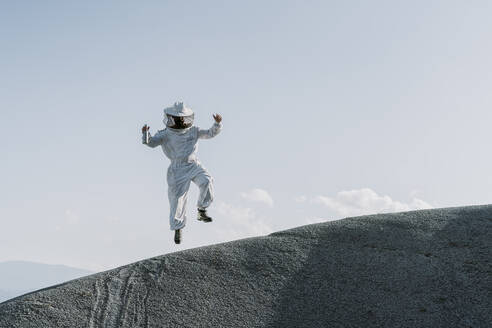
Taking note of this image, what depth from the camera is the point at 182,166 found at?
11141 mm

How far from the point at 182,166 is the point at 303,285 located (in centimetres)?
382

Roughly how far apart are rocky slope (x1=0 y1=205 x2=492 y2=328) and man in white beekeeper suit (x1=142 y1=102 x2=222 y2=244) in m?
1.52

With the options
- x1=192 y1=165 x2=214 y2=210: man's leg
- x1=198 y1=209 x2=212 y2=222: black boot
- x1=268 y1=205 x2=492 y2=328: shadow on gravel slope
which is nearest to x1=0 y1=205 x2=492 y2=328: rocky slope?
x1=268 y1=205 x2=492 y2=328: shadow on gravel slope

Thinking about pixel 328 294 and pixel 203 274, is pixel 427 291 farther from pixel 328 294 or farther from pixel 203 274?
pixel 203 274

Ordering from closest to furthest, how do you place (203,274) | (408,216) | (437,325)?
(437,325), (203,274), (408,216)

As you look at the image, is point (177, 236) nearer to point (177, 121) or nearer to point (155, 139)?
point (155, 139)

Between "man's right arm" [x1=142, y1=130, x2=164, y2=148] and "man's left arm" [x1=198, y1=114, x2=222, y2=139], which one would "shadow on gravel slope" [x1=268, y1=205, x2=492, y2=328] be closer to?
"man's left arm" [x1=198, y1=114, x2=222, y2=139]

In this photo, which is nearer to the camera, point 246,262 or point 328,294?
point 328,294

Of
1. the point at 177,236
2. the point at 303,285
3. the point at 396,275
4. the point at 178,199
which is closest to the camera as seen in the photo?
the point at 303,285

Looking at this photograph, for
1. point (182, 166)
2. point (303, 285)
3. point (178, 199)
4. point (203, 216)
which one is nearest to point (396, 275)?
point (303, 285)

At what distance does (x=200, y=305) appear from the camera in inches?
322

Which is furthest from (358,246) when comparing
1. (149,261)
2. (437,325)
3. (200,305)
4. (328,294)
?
(149,261)

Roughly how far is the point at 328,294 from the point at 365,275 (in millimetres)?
756

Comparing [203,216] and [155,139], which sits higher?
[155,139]
